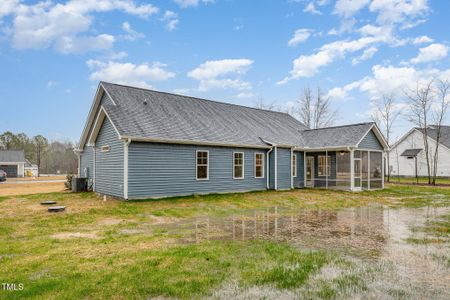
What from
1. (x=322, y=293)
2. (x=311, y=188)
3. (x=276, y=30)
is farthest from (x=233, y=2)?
(x=322, y=293)

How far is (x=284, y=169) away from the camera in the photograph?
19.2 m

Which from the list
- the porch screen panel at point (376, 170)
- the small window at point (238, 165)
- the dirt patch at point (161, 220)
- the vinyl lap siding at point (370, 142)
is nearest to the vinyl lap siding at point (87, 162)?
the small window at point (238, 165)

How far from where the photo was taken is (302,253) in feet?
19.4

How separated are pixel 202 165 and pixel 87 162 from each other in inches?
357

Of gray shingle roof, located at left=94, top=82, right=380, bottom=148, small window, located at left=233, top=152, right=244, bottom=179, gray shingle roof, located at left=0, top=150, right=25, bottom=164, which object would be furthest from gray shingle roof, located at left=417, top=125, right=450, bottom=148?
gray shingle roof, located at left=0, top=150, right=25, bottom=164

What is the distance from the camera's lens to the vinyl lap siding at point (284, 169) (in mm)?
18906

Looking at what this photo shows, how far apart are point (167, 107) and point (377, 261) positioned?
1428 centimetres

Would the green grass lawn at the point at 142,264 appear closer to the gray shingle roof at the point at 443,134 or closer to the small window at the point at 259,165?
the small window at the point at 259,165

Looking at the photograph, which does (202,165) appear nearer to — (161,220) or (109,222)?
(161,220)

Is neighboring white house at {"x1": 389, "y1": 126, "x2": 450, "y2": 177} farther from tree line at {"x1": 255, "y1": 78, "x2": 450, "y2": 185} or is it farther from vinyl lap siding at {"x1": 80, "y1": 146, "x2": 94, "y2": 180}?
vinyl lap siding at {"x1": 80, "y1": 146, "x2": 94, "y2": 180}

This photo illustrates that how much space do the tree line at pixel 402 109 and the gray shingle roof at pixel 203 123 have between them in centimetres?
1127

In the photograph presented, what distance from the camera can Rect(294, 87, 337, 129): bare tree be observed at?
138ft

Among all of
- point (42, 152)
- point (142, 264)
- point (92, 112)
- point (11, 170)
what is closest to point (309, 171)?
point (92, 112)

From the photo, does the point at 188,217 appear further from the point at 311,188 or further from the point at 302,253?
the point at 311,188
